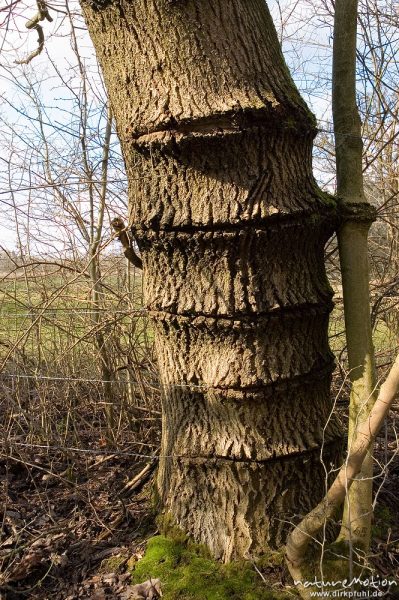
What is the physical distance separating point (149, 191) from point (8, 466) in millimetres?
1904

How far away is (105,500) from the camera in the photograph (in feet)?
8.30

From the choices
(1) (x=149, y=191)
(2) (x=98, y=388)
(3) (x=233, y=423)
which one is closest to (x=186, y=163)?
(1) (x=149, y=191)

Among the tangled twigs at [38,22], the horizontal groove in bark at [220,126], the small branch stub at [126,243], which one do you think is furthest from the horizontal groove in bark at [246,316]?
the tangled twigs at [38,22]

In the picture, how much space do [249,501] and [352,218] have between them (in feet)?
4.03

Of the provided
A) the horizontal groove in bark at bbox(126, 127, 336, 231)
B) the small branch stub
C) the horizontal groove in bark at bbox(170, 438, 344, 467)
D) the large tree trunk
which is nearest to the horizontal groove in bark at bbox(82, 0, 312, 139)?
the large tree trunk

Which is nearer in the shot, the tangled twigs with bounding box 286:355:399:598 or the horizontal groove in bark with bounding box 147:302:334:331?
the tangled twigs with bounding box 286:355:399:598

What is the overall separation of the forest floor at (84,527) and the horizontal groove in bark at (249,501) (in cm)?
14

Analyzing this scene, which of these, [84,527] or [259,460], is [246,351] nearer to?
[259,460]

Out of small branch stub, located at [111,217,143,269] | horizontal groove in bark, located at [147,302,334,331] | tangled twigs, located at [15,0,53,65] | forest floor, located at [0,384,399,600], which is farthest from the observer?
tangled twigs, located at [15,0,53,65]

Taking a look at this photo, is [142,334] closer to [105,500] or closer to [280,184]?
[105,500]

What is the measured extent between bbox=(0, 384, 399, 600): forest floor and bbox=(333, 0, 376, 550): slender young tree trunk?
35 cm

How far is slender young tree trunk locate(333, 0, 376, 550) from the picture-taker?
79.2 inches

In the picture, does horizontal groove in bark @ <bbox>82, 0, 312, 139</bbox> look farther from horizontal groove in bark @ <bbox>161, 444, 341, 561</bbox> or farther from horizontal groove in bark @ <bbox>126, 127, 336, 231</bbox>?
horizontal groove in bark @ <bbox>161, 444, 341, 561</bbox>

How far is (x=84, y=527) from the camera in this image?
235 centimetres
